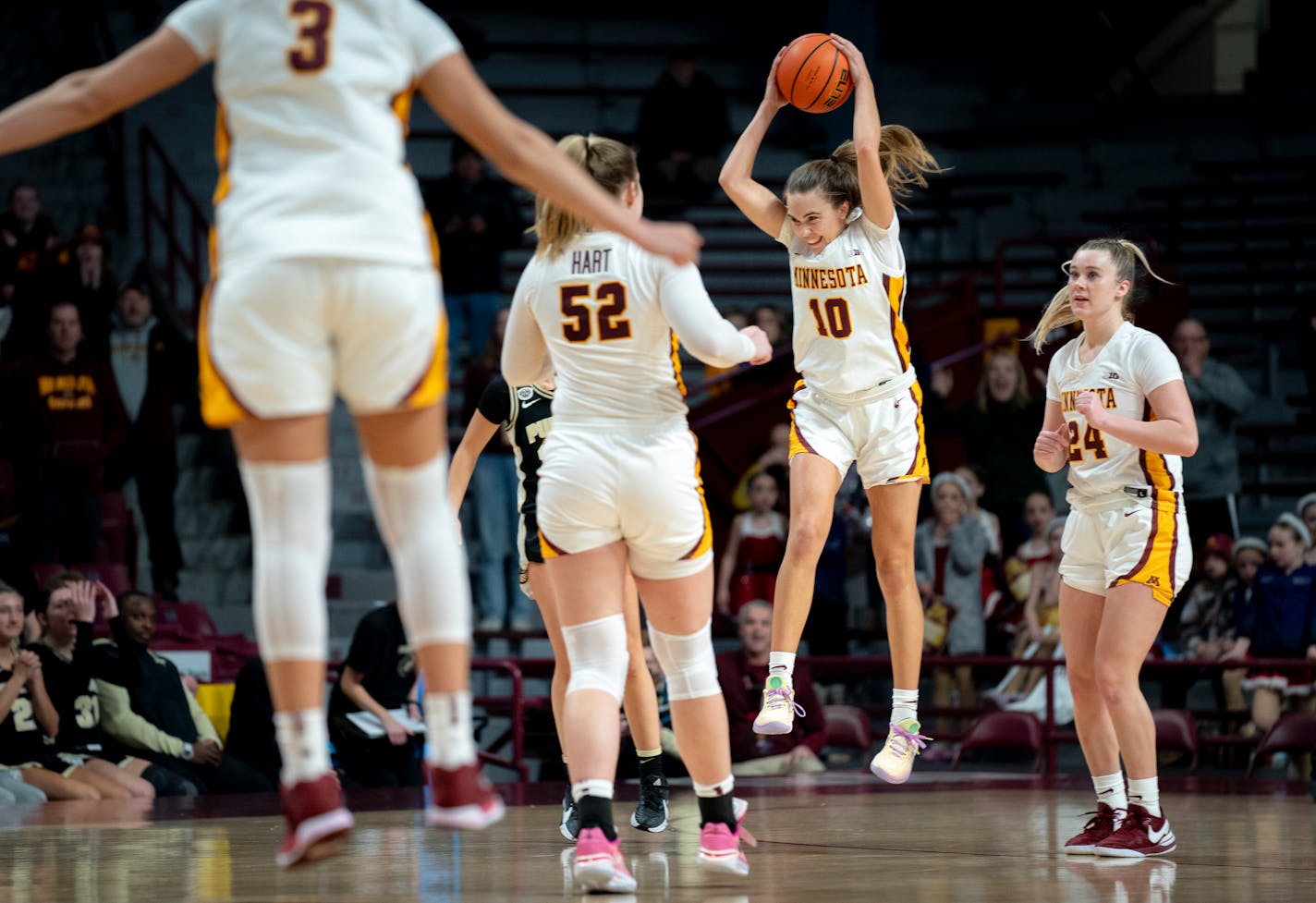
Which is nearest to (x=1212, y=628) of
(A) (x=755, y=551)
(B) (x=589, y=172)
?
(A) (x=755, y=551)

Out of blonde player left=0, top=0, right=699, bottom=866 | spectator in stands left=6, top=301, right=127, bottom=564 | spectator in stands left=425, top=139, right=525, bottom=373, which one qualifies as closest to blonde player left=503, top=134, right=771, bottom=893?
blonde player left=0, top=0, right=699, bottom=866

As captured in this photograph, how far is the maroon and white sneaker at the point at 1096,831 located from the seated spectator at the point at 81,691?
5.33 meters

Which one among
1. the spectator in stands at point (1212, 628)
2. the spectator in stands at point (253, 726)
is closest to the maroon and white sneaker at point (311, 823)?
the spectator in stands at point (253, 726)

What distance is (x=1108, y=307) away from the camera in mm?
6883

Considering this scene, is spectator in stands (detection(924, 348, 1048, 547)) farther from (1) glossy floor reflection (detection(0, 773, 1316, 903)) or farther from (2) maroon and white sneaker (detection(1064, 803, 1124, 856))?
(2) maroon and white sneaker (detection(1064, 803, 1124, 856))

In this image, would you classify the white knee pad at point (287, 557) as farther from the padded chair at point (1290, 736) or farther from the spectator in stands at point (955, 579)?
the spectator in stands at point (955, 579)

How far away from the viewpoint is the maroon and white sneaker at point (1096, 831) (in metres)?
6.65

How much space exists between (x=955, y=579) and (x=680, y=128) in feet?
21.5

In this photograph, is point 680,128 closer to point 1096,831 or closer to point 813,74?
point 813,74

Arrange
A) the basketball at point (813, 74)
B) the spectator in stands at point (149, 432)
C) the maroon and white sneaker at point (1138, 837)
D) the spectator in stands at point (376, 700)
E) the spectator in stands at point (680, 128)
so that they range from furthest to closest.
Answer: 1. the spectator in stands at point (680, 128)
2. the spectator in stands at point (149, 432)
3. the spectator in stands at point (376, 700)
4. the basketball at point (813, 74)
5. the maroon and white sneaker at point (1138, 837)

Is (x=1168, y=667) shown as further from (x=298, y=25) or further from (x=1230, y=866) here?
(x=298, y=25)

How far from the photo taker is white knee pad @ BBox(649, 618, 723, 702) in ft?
18.1

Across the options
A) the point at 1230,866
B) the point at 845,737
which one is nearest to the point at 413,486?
the point at 1230,866

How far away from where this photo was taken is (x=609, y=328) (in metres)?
5.40
